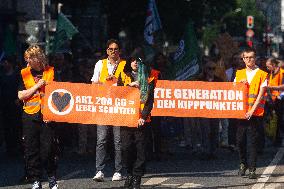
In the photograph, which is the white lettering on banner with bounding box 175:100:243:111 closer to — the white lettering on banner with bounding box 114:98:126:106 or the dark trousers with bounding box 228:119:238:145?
the white lettering on banner with bounding box 114:98:126:106

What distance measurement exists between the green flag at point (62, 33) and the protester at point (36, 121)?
1213 centimetres

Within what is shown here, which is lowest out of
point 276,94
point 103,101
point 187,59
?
point 103,101

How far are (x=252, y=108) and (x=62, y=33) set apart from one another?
38.8ft

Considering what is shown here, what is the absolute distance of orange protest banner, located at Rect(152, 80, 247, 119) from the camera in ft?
47.8

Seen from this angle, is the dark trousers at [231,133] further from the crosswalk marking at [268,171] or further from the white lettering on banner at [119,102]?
the white lettering on banner at [119,102]

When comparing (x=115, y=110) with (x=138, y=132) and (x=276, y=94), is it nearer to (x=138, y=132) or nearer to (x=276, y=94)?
(x=138, y=132)

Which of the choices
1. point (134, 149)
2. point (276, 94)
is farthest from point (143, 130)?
point (276, 94)

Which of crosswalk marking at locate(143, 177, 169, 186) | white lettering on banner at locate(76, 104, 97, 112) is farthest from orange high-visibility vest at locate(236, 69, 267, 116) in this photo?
white lettering on banner at locate(76, 104, 97, 112)

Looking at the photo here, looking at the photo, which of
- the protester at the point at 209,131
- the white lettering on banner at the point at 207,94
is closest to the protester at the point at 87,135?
the protester at the point at 209,131

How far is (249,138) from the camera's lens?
14195 mm

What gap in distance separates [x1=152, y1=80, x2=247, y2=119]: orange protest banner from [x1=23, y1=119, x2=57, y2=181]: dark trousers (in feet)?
10.1

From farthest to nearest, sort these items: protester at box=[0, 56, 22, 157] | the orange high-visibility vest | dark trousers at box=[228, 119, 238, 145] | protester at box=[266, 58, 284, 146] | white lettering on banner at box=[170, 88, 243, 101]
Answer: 1. protester at box=[266, 58, 284, 146]
2. protester at box=[0, 56, 22, 157]
3. dark trousers at box=[228, 119, 238, 145]
4. white lettering on banner at box=[170, 88, 243, 101]
5. the orange high-visibility vest

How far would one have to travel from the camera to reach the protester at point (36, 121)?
40.2 ft

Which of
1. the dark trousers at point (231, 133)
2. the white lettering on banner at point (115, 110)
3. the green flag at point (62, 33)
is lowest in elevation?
the dark trousers at point (231, 133)
